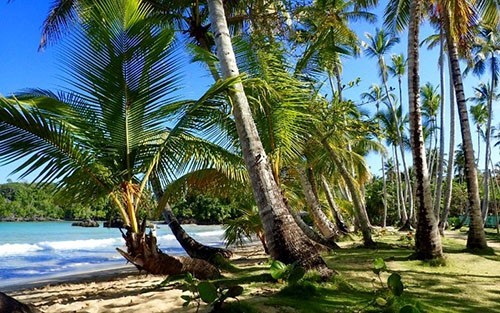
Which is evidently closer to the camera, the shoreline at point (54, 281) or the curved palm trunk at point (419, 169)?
the curved palm trunk at point (419, 169)

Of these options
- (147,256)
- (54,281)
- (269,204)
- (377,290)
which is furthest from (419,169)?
(54,281)

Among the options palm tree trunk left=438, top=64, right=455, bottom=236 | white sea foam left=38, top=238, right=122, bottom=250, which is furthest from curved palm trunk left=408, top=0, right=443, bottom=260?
white sea foam left=38, top=238, right=122, bottom=250

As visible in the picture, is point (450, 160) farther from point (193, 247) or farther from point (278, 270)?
point (278, 270)

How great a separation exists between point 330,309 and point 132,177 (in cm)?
281

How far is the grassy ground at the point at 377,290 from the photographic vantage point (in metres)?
4.01

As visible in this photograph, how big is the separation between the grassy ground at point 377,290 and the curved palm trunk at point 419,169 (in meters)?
0.34

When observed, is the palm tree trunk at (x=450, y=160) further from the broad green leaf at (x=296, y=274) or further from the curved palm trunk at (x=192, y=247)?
the broad green leaf at (x=296, y=274)

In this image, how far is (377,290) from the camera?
4.77 metres

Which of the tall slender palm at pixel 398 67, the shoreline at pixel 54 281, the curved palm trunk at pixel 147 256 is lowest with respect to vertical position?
the shoreline at pixel 54 281

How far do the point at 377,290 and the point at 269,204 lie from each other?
5.02ft

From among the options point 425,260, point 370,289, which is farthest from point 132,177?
point 425,260

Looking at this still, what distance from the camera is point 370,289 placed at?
522 centimetres

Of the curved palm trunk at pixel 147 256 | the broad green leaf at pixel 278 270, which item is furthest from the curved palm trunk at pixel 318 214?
the broad green leaf at pixel 278 270

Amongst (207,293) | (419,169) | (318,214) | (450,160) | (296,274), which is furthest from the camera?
(450,160)
